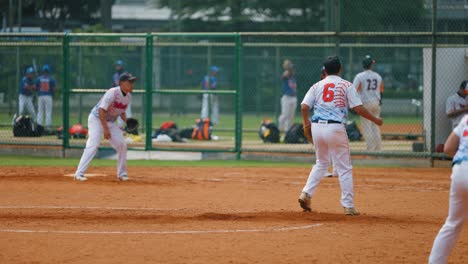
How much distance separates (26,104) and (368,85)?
1064 cm

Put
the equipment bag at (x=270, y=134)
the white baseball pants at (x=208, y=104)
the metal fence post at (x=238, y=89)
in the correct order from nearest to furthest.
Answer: the metal fence post at (x=238, y=89), the equipment bag at (x=270, y=134), the white baseball pants at (x=208, y=104)

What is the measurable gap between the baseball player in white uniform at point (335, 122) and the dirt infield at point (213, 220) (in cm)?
52

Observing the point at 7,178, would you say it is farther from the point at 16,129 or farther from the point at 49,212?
the point at 16,129

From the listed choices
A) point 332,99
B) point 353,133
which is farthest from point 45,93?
point 332,99

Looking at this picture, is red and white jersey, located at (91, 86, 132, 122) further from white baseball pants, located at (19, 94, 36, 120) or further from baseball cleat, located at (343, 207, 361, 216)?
white baseball pants, located at (19, 94, 36, 120)

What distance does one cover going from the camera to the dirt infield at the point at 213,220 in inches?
384

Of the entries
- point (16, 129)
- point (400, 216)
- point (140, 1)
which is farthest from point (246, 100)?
point (400, 216)

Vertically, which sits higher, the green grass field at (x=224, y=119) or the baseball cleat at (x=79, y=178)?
the green grass field at (x=224, y=119)

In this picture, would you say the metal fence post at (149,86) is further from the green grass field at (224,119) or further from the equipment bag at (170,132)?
the green grass field at (224,119)

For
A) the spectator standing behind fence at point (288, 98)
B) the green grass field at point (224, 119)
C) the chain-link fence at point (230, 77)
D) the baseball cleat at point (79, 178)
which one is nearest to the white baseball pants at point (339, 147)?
the baseball cleat at point (79, 178)

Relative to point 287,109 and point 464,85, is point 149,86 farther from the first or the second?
point 464,85

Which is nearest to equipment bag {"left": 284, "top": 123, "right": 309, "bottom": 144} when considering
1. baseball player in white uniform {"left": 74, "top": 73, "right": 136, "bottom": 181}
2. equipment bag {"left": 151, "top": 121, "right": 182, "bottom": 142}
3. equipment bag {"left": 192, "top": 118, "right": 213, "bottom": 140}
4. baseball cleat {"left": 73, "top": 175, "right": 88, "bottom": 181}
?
equipment bag {"left": 192, "top": 118, "right": 213, "bottom": 140}

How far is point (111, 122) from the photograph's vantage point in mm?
17234

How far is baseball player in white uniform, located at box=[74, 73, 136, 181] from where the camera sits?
16.8 meters
